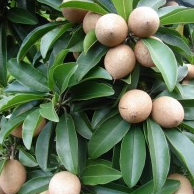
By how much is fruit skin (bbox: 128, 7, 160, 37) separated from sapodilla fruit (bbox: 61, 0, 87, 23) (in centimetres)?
17

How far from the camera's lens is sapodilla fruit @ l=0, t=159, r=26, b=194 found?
1.04 m

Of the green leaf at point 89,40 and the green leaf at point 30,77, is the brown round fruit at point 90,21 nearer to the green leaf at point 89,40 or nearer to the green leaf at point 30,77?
the green leaf at point 89,40

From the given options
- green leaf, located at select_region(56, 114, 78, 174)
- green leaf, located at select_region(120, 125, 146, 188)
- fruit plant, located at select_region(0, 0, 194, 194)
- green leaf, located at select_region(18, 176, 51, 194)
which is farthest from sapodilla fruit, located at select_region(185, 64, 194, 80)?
green leaf, located at select_region(18, 176, 51, 194)

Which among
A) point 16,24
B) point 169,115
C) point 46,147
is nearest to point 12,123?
point 46,147

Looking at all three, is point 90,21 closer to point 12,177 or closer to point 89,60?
point 89,60

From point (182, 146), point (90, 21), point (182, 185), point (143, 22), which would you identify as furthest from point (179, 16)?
point (182, 185)

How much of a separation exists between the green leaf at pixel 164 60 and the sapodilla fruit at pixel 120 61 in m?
0.05

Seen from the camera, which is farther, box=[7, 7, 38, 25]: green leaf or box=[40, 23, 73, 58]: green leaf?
Result: box=[7, 7, 38, 25]: green leaf

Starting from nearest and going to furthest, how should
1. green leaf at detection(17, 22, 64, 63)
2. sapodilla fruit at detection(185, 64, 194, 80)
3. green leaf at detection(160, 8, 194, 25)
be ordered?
green leaf at detection(160, 8, 194, 25) < green leaf at detection(17, 22, 64, 63) < sapodilla fruit at detection(185, 64, 194, 80)

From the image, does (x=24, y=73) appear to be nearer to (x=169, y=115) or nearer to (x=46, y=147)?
(x=46, y=147)

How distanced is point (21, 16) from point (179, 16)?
0.57m

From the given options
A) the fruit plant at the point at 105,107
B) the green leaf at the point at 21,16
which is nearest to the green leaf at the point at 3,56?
the green leaf at the point at 21,16

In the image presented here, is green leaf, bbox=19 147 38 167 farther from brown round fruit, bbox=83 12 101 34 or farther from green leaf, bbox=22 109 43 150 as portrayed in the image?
brown round fruit, bbox=83 12 101 34

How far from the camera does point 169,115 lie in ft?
2.98
